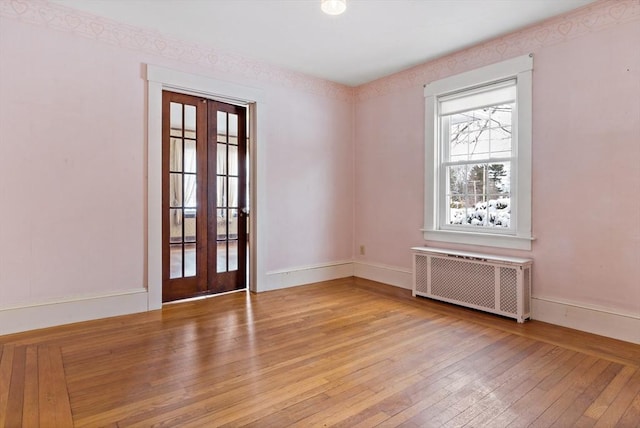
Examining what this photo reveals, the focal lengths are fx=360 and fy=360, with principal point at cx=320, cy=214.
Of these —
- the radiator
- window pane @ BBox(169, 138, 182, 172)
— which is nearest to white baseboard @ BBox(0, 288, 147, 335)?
window pane @ BBox(169, 138, 182, 172)

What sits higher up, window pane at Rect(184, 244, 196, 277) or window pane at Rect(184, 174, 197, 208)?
window pane at Rect(184, 174, 197, 208)

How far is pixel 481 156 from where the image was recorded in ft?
13.0

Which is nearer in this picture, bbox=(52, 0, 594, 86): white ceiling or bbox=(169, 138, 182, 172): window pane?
bbox=(52, 0, 594, 86): white ceiling

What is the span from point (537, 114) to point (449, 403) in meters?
2.81

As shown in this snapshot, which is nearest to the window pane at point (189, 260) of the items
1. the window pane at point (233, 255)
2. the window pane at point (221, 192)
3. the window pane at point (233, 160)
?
the window pane at point (233, 255)

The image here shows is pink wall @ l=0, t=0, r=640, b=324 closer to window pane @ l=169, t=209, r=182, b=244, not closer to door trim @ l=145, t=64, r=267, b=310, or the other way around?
door trim @ l=145, t=64, r=267, b=310

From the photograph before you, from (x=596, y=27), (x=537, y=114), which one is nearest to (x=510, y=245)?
(x=537, y=114)

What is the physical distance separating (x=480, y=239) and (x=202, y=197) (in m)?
3.11

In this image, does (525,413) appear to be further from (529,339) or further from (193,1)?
(193,1)

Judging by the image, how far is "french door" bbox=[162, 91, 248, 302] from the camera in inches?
153

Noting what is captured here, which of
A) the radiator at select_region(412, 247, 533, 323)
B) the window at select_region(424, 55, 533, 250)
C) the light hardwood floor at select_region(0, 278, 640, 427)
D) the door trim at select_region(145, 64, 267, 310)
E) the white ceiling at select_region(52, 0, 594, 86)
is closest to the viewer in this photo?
the light hardwood floor at select_region(0, 278, 640, 427)

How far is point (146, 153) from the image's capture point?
363 cm

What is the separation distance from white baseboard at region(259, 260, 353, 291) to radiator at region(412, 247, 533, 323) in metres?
1.28

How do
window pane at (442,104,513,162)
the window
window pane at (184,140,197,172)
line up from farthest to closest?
window pane at (184,140,197,172)
window pane at (442,104,513,162)
the window
